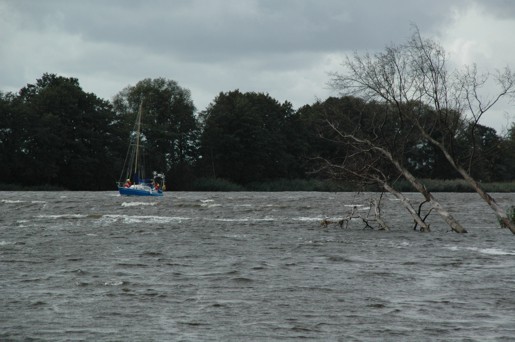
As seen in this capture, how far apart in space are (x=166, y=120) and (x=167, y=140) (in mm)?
6245

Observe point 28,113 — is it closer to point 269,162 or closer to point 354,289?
point 269,162

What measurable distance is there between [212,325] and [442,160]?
106918 millimetres

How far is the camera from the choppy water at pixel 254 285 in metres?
11.9

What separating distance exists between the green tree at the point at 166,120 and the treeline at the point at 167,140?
140 millimetres

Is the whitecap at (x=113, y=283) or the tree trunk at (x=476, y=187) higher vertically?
the tree trunk at (x=476, y=187)

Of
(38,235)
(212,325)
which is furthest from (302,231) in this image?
(212,325)

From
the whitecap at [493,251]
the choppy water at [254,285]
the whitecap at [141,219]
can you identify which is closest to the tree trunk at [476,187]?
the choppy water at [254,285]

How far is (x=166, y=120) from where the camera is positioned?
118m

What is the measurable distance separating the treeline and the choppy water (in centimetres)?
6133

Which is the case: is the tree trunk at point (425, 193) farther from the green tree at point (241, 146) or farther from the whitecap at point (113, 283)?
the green tree at point (241, 146)

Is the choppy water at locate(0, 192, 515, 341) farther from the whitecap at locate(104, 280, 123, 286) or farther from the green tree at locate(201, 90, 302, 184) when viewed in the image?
the green tree at locate(201, 90, 302, 184)

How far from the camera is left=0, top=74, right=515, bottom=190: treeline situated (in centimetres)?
9512

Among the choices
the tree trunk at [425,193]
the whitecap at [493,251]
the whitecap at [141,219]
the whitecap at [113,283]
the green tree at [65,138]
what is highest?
the green tree at [65,138]

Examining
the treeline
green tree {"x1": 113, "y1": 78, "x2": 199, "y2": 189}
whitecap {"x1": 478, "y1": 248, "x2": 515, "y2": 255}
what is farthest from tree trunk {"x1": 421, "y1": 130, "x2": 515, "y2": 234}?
green tree {"x1": 113, "y1": 78, "x2": 199, "y2": 189}
